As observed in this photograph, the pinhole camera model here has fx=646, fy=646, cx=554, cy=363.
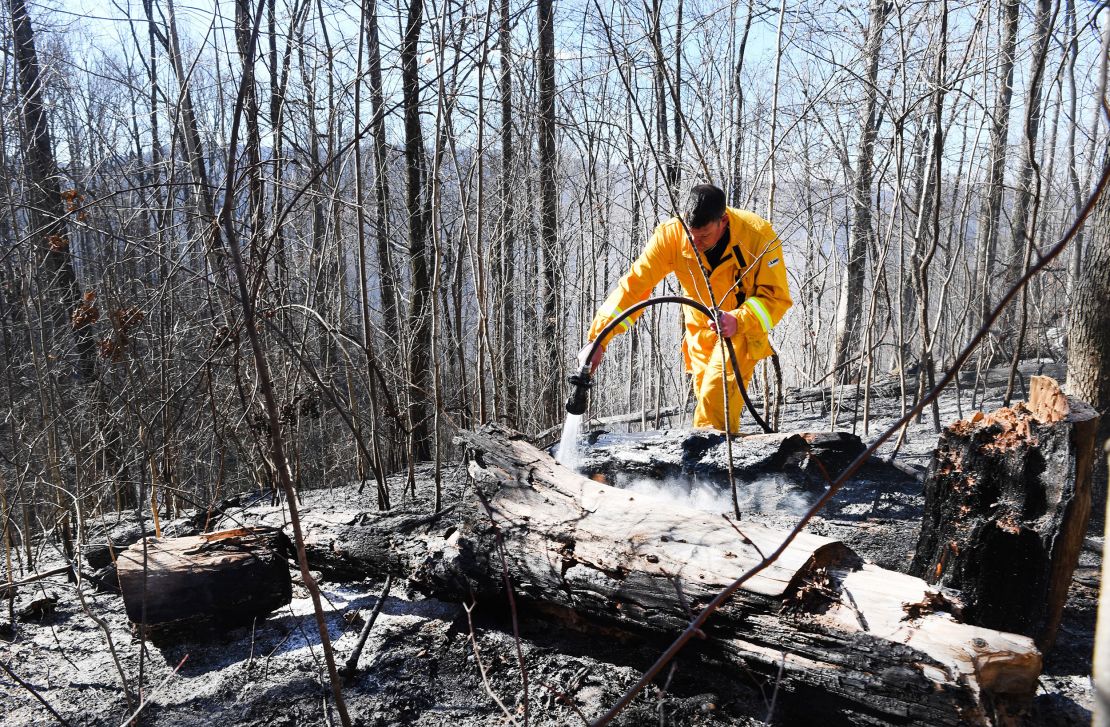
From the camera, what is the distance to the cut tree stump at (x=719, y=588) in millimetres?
1495

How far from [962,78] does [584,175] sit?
3.38m

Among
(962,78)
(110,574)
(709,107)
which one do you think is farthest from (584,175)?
(110,574)

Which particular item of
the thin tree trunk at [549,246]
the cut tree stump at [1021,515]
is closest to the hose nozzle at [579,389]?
the cut tree stump at [1021,515]

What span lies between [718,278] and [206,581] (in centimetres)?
299

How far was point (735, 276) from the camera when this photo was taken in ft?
12.4

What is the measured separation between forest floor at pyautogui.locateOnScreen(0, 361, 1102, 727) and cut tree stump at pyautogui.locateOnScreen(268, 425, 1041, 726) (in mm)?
107

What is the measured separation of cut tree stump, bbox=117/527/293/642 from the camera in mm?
2381

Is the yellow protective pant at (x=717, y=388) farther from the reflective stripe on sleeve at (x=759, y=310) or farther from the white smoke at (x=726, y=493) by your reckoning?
the white smoke at (x=726, y=493)

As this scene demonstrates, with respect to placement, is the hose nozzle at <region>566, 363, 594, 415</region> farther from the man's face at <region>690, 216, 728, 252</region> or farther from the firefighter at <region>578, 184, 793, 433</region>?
the man's face at <region>690, 216, 728, 252</region>

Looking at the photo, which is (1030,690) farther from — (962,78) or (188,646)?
(962,78)

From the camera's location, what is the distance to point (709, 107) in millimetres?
5941

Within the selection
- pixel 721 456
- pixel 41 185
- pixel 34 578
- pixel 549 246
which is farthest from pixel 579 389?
pixel 41 185

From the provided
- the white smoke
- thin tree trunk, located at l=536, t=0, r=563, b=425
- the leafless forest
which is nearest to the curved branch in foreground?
the leafless forest

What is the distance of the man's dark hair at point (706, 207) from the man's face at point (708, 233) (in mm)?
34
